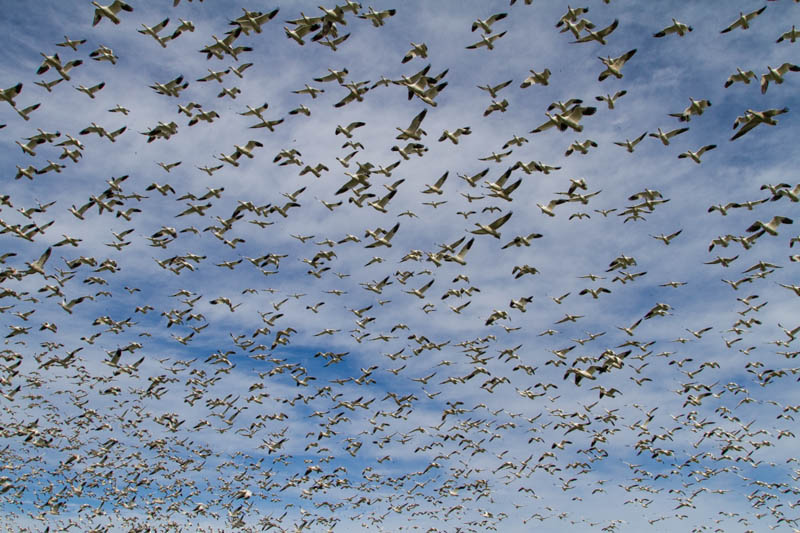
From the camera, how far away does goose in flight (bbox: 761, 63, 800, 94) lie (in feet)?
85.6

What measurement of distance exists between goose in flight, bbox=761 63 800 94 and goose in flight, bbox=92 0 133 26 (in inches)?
1239

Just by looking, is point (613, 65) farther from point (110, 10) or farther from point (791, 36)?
point (110, 10)

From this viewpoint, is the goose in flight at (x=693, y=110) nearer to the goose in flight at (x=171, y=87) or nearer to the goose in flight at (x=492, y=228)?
the goose in flight at (x=492, y=228)

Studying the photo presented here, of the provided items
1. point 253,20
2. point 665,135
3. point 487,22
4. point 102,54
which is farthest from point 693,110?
point 102,54

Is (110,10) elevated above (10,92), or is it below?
above

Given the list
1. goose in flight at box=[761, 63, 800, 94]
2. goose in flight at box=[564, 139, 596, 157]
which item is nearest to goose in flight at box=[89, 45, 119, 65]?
goose in flight at box=[564, 139, 596, 157]

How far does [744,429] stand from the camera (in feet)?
207

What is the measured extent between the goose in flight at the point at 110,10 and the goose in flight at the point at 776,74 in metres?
31.5

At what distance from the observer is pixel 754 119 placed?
2550 cm

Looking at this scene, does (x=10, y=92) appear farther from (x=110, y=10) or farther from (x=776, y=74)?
(x=776, y=74)

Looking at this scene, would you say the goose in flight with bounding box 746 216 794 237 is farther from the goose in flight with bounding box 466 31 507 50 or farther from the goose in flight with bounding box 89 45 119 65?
the goose in flight with bounding box 89 45 119 65

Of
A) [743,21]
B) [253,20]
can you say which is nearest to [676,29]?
[743,21]

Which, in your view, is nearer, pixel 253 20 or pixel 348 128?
pixel 253 20

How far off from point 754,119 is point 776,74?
3054 millimetres
